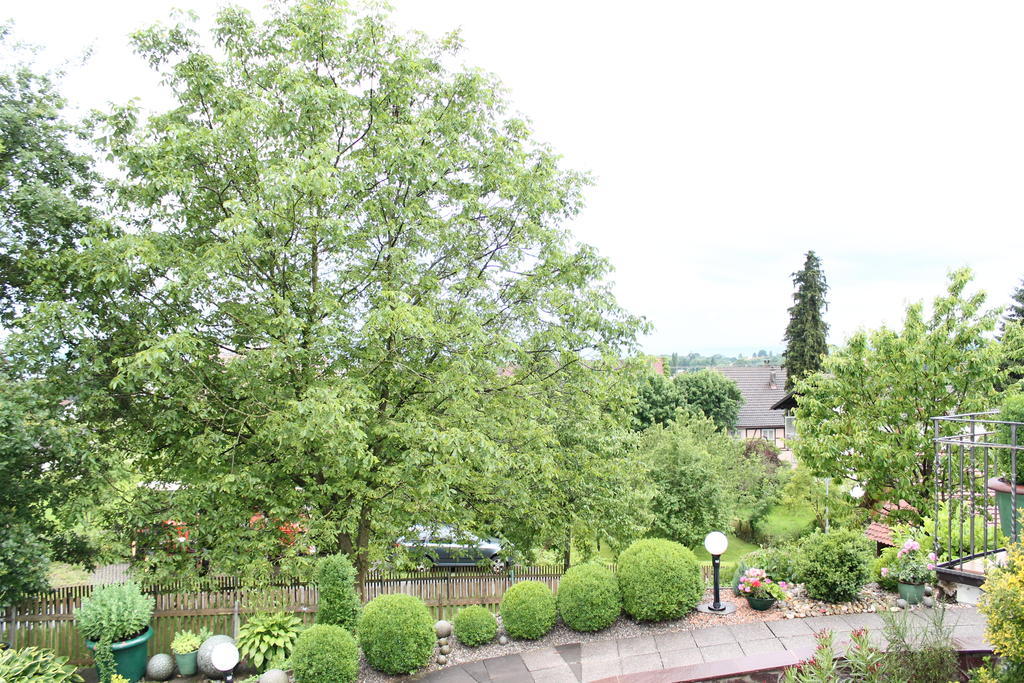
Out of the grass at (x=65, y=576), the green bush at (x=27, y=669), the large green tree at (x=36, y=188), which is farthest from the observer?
the grass at (x=65, y=576)

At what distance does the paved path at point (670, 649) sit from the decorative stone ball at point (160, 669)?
9.74 ft

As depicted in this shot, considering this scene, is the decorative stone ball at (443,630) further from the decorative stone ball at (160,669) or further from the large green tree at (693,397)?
the large green tree at (693,397)

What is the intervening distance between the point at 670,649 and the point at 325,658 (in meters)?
3.27

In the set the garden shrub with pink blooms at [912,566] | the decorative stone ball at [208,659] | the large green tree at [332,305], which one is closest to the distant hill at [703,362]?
the large green tree at [332,305]

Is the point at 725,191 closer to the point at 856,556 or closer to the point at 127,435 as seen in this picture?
the point at 856,556

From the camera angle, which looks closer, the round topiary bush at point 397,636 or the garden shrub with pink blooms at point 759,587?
the round topiary bush at point 397,636

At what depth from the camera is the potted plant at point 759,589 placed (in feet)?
22.5

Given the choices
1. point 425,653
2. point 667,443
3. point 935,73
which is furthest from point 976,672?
point 667,443

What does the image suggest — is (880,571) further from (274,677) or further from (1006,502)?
(274,677)

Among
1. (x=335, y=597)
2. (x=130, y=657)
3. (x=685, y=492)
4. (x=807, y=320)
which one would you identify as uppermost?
(x=807, y=320)

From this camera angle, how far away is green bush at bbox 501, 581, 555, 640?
6496 mm

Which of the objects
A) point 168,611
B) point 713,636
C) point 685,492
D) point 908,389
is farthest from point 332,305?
point 685,492

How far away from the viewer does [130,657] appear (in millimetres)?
6680

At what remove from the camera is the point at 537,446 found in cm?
884
